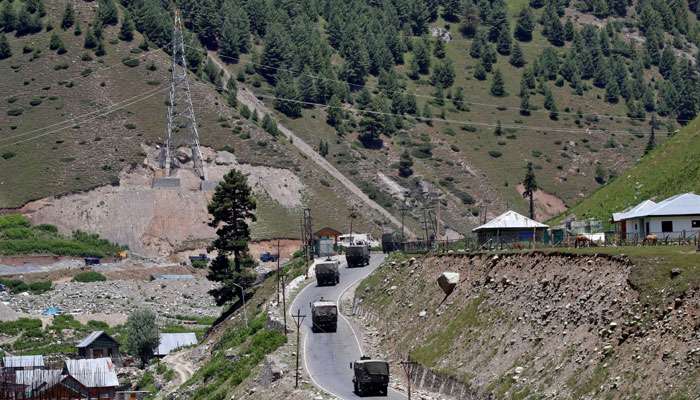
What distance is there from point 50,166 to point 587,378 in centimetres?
12928

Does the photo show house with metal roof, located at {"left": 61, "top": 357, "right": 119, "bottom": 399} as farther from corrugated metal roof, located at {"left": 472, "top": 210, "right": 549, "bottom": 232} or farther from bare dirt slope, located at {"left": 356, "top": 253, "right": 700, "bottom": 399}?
bare dirt slope, located at {"left": 356, "top": 253, "right": 700, "bottom": 399}

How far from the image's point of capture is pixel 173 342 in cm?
12456

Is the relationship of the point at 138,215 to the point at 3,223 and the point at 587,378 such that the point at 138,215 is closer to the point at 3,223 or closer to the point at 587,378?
the point at 3,223

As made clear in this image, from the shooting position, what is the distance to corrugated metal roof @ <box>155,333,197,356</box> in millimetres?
122363

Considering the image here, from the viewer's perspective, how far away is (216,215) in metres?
112

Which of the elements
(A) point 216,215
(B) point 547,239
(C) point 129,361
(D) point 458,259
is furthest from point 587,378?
(C) point 129,361

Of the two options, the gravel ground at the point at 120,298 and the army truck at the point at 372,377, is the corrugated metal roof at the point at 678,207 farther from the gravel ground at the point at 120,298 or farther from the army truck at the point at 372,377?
the gravel ground at the point at 120,298

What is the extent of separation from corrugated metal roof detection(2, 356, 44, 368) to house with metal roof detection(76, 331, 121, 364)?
5.64 meters

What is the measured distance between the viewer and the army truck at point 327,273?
9844 cm

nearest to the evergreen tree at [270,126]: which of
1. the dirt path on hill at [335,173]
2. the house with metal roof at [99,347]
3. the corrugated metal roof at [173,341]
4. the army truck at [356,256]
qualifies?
the dirt path on hill at [335,173]

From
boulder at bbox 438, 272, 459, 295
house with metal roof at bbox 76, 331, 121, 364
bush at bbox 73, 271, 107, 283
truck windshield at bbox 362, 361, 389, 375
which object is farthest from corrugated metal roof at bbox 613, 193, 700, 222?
bush at bbox 73, 271, 107, 283

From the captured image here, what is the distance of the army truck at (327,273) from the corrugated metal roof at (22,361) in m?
23.0

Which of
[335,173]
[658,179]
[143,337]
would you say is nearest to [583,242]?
[658,179]

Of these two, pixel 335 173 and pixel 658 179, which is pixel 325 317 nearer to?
pixel 658 179
